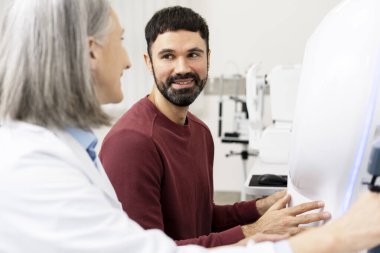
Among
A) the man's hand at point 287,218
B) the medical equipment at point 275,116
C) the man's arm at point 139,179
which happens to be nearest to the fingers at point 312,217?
the man's hand at point 287,218

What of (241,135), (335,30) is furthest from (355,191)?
(241,135)

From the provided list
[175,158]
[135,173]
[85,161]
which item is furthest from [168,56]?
[85,161]

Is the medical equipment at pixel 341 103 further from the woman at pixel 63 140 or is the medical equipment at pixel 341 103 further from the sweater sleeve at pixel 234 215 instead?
the sweater sleeve at pixel 234 215

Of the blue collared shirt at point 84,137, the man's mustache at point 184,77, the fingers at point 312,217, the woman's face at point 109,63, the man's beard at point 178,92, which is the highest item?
the woman's face at point 109,63

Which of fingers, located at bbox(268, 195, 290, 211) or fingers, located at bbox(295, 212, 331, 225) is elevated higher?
fingers, located at bbox(295, 212, 331, 225)

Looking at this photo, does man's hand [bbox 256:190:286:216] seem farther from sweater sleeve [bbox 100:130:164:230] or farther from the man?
sweater sleeve [bbox 100:130:164:230]

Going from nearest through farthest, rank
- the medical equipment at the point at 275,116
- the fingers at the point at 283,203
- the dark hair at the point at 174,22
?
the fingers at the point at 283,203, the dark hair at the point at 174,22, the medical equipment at the point at 275,116

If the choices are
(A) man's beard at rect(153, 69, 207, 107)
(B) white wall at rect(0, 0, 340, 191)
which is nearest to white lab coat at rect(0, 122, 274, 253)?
(A) man's beard at rect(153, 69, 207, 107)

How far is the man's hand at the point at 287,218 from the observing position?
2.84 feet

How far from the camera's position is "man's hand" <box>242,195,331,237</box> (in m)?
0.86

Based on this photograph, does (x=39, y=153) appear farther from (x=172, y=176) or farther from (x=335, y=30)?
(x=172, y=176)

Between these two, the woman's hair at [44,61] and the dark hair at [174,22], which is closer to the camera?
the woman's hair at [44,61]

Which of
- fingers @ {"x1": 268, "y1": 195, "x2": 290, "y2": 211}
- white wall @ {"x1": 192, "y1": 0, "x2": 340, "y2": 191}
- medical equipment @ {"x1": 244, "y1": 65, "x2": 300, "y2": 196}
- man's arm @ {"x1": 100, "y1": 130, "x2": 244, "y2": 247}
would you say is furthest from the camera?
white wall @ {"x1": 192, "y1": 0, "x2": 340, "y2": 191}

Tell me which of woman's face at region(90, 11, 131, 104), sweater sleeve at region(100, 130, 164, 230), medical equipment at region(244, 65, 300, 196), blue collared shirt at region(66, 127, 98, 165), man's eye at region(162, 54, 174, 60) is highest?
woman's face at region(90, 11, 131, 104)
